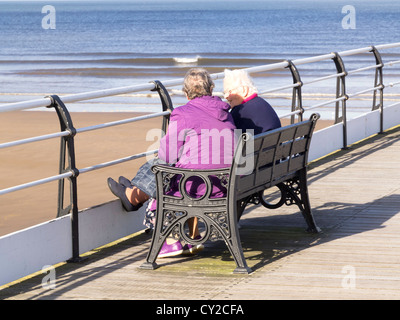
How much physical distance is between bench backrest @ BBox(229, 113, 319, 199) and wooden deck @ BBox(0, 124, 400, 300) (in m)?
0.45

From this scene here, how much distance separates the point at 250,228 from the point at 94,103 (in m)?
14.6

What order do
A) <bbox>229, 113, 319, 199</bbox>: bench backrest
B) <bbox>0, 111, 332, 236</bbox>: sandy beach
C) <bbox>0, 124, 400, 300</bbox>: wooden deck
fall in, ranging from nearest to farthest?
<bbox>0, 124, 400, 300</bbox>: wooden deck
<bbox>229, 113, 319, 199</bbox>: bench backrest
<bbox>0, 111, 332, 236</bbox>: sandy beach

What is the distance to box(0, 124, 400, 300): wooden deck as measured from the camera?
4078mm

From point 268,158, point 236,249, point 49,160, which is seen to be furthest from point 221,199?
point 49,160

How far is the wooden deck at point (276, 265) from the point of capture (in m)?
4.08

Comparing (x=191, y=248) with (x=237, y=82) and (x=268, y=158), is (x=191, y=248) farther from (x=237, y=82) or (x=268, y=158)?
(x=237, y=82)

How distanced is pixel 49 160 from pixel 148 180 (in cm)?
681

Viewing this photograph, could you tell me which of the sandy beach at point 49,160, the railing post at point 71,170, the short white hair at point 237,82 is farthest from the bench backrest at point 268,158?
the sandy beach at point 49,160

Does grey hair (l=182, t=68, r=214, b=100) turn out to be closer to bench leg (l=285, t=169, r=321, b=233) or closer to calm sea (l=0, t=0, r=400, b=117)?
bench leg (l=285, t=169, r=321, b=233)

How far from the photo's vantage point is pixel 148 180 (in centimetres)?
482

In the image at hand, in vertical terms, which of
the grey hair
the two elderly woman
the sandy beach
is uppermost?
the grey hair

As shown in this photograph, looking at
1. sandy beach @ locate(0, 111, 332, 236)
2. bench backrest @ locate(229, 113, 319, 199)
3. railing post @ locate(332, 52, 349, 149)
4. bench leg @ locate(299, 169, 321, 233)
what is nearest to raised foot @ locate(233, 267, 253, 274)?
bench backrest @ locate(229, 113, 319, 199)

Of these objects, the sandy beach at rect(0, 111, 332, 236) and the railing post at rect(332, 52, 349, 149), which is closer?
the railing post at rect(332, 52, 349, 149)

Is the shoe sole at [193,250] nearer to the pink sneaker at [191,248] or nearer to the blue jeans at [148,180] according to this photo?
the pink sneaker at [191,248]
